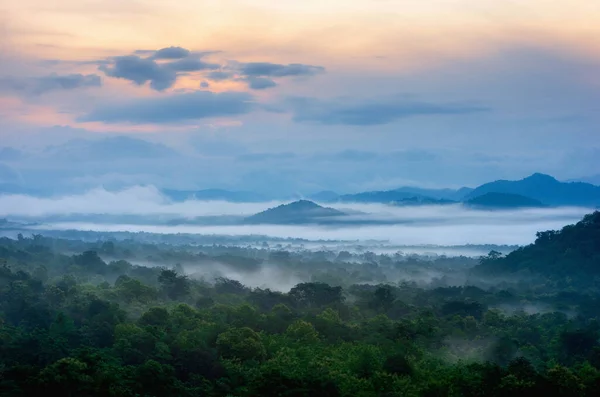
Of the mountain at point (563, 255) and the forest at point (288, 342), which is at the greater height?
the mountain at point (563, 255)

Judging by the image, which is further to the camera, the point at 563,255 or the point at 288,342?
the point at 563,255

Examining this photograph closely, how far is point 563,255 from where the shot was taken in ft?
420

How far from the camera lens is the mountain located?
121 meters

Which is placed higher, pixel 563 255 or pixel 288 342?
pixel 563 255

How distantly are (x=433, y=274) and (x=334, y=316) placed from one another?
104068 mm

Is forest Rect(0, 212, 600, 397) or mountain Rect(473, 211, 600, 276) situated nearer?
forest Rect(0, 212, 600, 397)

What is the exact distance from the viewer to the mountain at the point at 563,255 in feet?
398

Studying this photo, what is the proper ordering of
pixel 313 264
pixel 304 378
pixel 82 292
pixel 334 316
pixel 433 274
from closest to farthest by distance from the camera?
1. pixel 304 378
2. pixel 334 316
3. pixel 82 292
4. pixel 433 274
5. pixel 313 264

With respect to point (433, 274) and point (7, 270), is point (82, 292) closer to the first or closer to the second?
point (7, 270)

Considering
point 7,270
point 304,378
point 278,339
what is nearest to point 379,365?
point 304,378

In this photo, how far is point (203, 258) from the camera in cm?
18350

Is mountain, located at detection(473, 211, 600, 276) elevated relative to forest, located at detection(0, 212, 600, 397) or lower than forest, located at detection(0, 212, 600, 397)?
elevated

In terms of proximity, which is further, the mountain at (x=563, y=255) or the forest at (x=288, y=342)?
the mountain at (x=563, y=255)

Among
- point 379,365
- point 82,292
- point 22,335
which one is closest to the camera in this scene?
point 379,365
